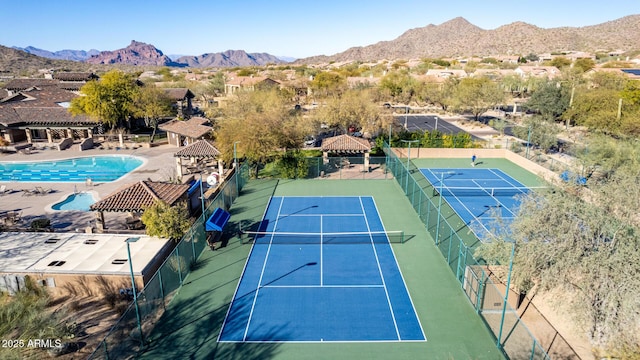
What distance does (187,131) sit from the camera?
4075 cm

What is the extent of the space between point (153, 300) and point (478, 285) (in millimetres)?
12458

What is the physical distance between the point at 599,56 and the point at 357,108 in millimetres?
122249

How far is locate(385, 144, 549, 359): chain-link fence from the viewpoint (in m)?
13.5

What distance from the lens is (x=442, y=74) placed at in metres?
95.8

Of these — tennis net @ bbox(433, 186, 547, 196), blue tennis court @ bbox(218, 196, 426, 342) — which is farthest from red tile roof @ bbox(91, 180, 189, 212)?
tennis net @ bbox(433, 186, 547, 196)

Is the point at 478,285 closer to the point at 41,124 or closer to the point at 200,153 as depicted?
the point at 200,153

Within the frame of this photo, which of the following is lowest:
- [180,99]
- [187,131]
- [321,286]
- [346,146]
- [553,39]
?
[321,286]

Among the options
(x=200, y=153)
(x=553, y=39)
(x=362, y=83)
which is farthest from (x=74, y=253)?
(x=553, y=39)

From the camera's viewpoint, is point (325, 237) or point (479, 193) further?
point (479, 193)

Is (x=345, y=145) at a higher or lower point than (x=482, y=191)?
higher

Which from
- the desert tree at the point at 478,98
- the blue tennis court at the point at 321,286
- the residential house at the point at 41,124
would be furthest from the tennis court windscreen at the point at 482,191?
the residential house at the point at 41,124

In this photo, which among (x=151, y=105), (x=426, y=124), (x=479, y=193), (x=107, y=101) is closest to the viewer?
(x=479, y=193)

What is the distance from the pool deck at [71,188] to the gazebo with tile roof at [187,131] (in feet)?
3.68

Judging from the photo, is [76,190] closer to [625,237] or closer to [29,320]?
[29,320]
